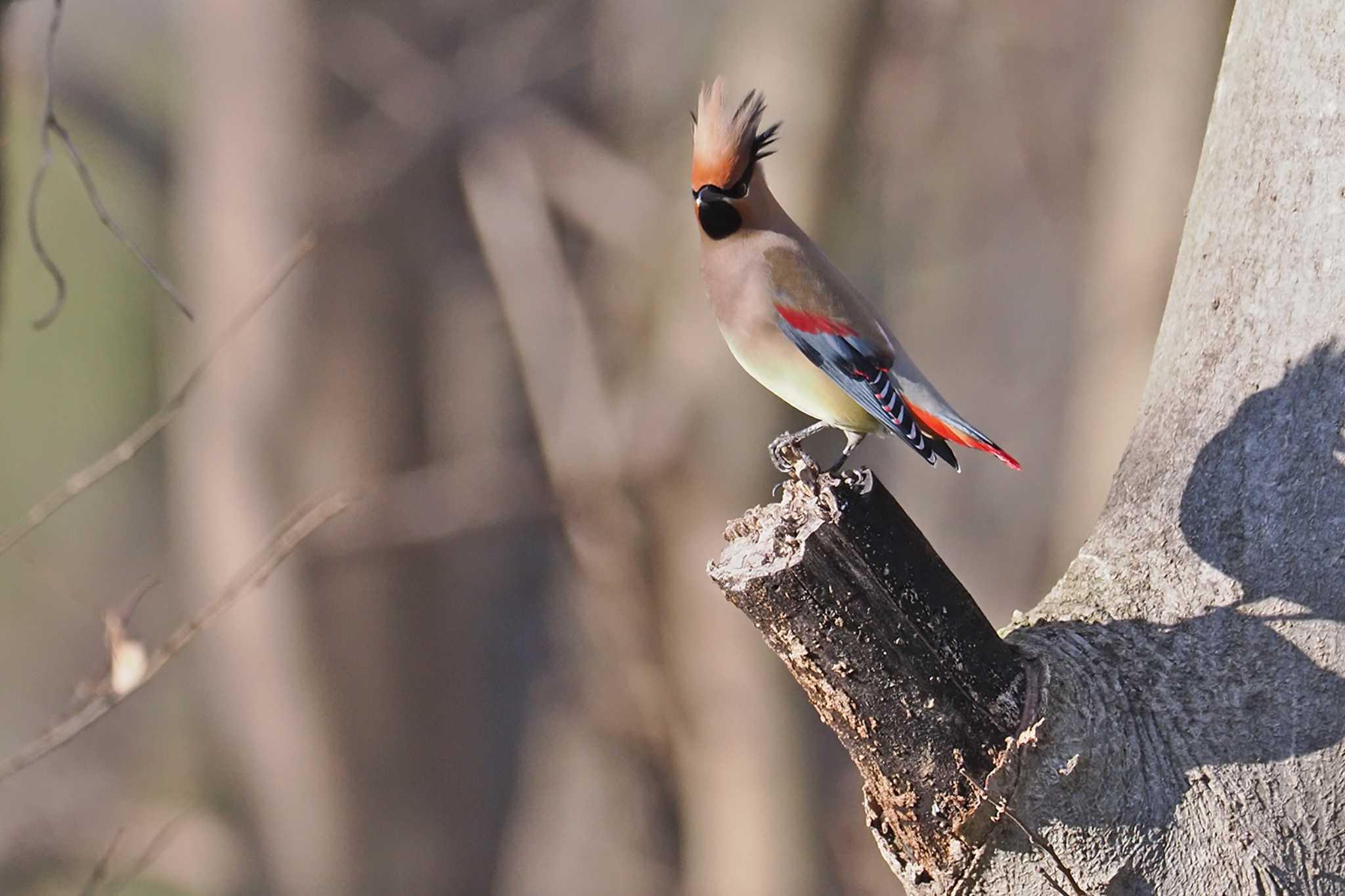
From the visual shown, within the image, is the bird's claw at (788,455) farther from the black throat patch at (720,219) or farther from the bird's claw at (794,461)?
the black throat patch at (720,219)

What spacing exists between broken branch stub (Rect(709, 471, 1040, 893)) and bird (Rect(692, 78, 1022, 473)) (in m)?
0.25

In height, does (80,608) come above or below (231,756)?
above

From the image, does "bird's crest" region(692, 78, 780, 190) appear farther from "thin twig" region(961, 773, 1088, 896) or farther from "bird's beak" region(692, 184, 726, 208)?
"thin twig" region(961, 773, 1088, 896)

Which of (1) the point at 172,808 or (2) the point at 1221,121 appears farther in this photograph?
(1) the point at 172,808

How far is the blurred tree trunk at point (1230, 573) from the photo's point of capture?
6.49 feet

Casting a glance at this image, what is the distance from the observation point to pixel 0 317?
2486 mm

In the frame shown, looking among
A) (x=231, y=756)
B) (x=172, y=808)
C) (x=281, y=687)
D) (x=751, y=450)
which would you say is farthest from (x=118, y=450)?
(x=172, y=808)

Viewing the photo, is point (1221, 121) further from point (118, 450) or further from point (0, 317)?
point (0, 317)

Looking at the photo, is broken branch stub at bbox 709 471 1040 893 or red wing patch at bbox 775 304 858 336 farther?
red wing patch at bbox 775 304 858 336

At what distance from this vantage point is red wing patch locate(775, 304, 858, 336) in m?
2.25

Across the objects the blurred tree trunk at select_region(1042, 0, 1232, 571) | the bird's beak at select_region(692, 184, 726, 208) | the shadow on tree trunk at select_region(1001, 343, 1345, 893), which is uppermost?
the blurred tree trunk at select_region(1042, 0, 1232, 571)

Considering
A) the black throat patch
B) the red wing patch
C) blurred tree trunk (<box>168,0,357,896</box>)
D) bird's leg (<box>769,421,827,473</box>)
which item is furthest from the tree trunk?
blurred tree trunk (<box>168,0,357,896</box>)

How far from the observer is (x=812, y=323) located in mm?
2256

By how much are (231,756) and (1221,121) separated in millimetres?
5115
